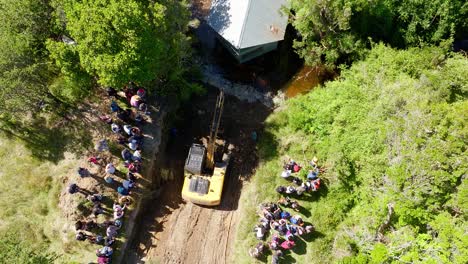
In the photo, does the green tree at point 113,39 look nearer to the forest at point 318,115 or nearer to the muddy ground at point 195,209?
the forest at point 318,115

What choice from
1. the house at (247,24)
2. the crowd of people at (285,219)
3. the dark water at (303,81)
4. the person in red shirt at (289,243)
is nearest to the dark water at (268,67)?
the dark water at (303,81)

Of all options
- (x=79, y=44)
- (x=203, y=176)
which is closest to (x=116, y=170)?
(x=203, y=176)

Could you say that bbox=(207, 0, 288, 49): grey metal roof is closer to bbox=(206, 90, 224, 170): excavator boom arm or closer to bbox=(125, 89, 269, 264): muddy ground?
bbox=(206, 90, 224, 170): excavator boom arm

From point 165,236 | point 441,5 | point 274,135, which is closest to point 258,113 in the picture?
point 274,135

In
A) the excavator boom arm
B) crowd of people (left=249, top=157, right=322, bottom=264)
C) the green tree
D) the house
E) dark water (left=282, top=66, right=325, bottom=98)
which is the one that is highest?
the house

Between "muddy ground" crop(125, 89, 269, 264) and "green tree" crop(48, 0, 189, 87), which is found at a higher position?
"green tree" crop(48, 0, 189, 87)

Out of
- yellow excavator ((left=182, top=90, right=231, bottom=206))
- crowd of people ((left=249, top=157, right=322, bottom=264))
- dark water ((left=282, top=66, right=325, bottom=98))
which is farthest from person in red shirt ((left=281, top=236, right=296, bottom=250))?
dark water ((left=282, top=66, right=325, bottom=98))

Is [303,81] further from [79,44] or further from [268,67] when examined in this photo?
[79,44]
